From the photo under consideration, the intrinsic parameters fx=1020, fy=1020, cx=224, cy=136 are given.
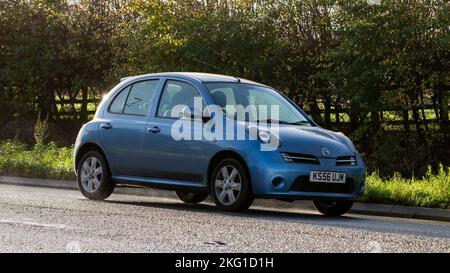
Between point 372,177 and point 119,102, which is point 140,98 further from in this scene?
point 372,177

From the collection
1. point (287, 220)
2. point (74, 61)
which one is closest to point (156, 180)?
point (287, 220)

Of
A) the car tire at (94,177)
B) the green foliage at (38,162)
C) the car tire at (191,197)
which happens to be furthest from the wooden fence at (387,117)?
the car tire at (94,177)

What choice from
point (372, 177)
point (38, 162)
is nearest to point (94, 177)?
point (372, 177)

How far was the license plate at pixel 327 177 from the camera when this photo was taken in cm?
1180

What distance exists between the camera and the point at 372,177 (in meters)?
15.0

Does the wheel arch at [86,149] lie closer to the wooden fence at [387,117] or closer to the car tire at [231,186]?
the car tire at [231,186]

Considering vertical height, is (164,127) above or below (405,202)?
above

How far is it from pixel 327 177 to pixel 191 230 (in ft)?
8.25

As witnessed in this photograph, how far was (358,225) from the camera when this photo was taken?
435 inches

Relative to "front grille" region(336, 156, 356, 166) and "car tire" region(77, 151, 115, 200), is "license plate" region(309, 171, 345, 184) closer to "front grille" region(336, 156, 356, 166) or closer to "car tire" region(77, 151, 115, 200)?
"front grille" region(336, 156, 356, 166)

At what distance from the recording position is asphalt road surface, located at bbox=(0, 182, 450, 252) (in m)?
8.66

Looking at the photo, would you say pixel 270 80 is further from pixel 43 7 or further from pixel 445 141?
pixel 43 7

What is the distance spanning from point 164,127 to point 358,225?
3.04 meters

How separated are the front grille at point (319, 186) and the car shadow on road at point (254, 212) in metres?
0.34
